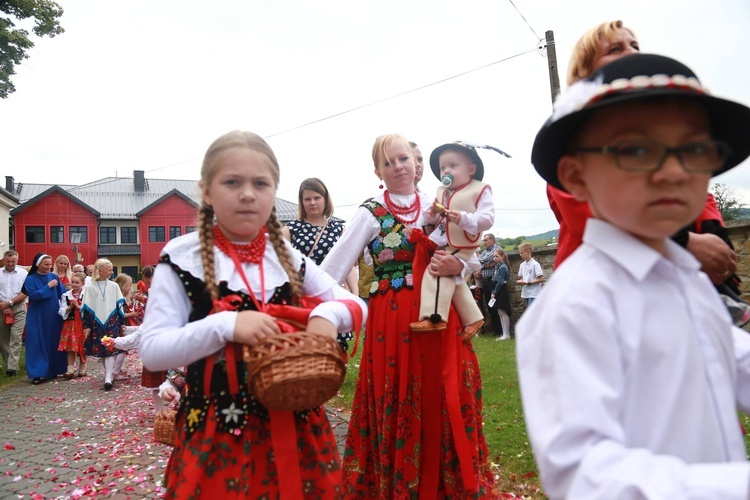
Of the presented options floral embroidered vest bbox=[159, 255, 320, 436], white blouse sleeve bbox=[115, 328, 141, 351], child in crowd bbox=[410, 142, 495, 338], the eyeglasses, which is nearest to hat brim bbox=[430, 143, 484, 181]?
child in crowd bbox=[410, 142, 495, 338]

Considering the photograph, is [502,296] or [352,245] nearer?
[352,245]

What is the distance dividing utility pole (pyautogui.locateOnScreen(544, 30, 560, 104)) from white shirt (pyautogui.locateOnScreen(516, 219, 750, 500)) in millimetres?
12081

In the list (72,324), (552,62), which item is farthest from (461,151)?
(552,62)

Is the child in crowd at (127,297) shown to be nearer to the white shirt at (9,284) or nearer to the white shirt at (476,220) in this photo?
the white shirt at (9,284)

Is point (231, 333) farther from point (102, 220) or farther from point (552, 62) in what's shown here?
point (102, 220)

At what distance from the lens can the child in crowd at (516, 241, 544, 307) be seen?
41.8 ft

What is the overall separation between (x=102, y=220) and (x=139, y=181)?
5.91 meters

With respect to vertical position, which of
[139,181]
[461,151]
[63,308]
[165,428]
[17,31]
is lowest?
[165,428]

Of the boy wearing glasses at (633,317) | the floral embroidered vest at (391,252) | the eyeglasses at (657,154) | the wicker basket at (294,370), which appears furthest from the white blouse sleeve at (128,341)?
the eyeglasses at (657,154)

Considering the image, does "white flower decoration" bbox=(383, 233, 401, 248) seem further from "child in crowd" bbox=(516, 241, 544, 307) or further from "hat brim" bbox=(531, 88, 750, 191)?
"child in crowd" bbox=(516, 241, 544, 307)

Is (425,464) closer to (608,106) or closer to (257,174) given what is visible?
(257,174)

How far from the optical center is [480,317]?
149 inches

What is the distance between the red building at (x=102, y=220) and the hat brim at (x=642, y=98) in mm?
48620

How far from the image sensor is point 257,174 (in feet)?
7.55
